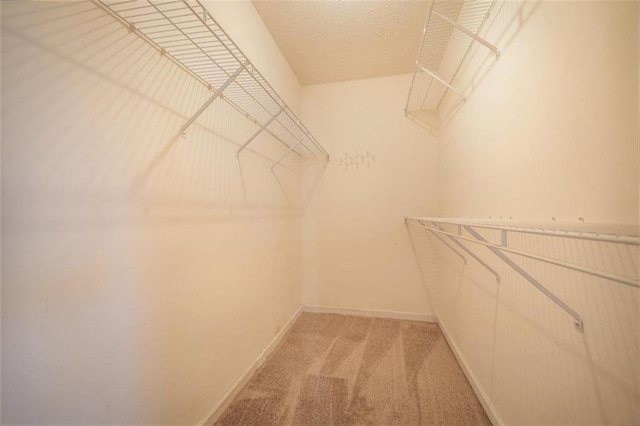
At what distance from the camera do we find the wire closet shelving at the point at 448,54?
1.19 metres

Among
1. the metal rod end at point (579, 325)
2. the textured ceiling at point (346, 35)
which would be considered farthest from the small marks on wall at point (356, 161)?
the metal rod end at point (579, 325)

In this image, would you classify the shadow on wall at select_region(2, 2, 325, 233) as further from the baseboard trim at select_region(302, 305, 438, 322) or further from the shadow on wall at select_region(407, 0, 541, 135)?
the baseboard trim at select_region(302, 305, 438, 322)

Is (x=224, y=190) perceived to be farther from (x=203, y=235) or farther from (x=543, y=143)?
(x=543, y=143)

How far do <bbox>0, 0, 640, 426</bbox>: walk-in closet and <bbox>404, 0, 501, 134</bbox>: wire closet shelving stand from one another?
2cm

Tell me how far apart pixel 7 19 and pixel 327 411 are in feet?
6.07

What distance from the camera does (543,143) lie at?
2.67ft

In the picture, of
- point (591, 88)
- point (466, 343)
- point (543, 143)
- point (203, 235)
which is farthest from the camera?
point (466, 343)

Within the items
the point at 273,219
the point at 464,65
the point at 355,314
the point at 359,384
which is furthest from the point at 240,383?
the point at 464,65

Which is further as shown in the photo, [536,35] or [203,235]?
[203,235]

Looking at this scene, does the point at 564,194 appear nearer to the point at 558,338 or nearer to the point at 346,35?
the point at 558,338

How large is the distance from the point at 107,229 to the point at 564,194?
4.67 feet

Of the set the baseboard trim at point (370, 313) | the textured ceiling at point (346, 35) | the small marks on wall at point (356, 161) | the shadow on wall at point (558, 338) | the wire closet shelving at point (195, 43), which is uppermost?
the textured ceiling at point (346, 35)

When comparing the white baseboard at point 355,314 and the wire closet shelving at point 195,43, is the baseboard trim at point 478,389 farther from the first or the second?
the wire closet shelving at point 195,43

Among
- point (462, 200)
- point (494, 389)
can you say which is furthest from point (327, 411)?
point (462, 200)
